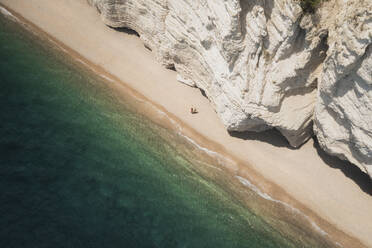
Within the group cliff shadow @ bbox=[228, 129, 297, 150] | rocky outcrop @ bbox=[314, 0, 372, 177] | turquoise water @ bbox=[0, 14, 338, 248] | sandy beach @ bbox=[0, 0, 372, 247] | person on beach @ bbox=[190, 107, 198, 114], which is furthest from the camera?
person on beach @ bbox=[190, 107, 198, 114]

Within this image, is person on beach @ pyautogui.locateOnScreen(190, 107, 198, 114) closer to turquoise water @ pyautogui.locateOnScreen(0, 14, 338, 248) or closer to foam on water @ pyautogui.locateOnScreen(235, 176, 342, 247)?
turquoise water @ pyautogui.locateOnScreen(0, 14, 338, 248)

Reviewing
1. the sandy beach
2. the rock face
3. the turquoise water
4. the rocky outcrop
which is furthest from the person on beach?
the rocky outcrop

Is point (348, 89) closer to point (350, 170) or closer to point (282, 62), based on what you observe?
point (282, 62)

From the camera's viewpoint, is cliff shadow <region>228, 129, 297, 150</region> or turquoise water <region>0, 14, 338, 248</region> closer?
turquoise water <region>0, 14, 338, 248</region>

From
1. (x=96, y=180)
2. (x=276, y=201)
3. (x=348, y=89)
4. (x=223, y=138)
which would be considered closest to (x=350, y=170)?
(x=276, y=201)

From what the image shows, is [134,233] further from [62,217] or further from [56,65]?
[56,65]
